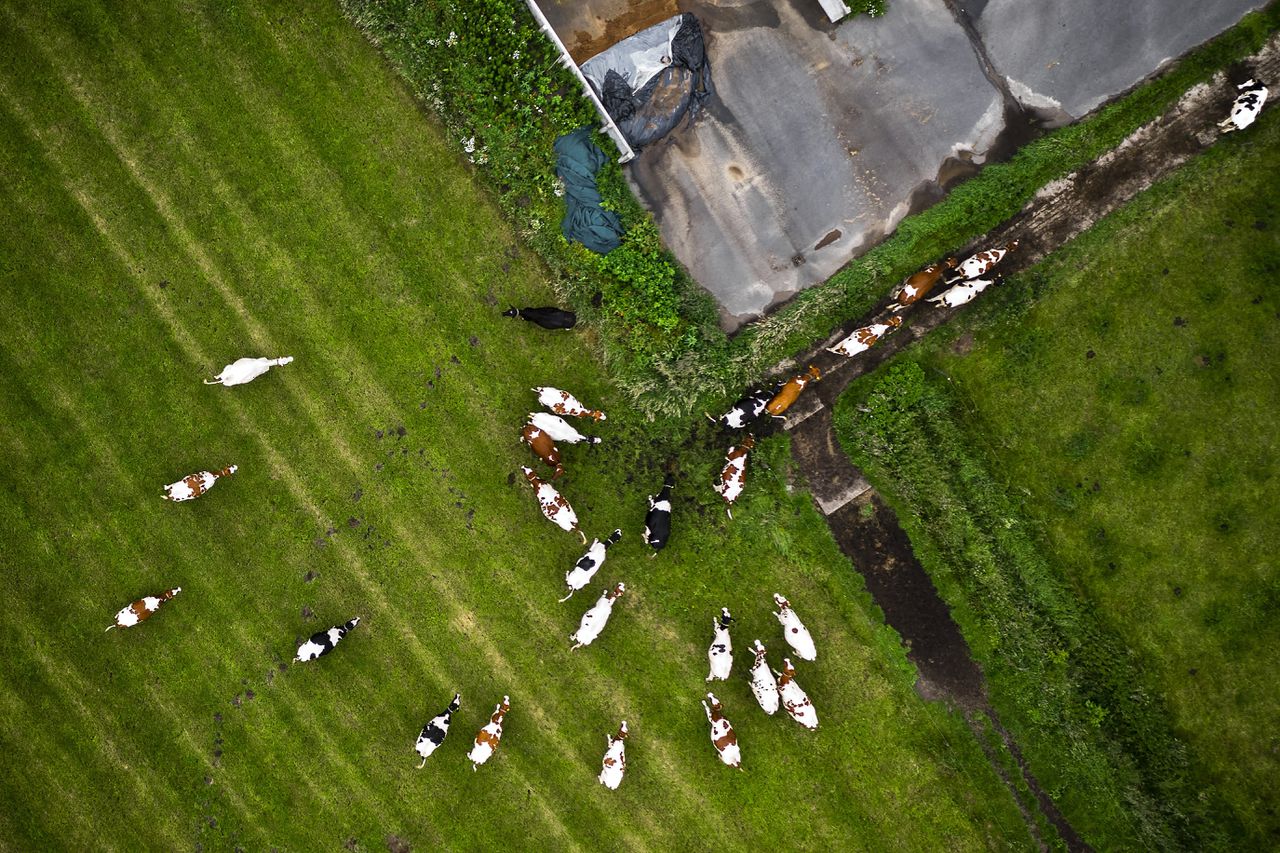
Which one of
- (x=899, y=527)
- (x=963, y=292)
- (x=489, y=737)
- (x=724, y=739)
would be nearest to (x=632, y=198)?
(x=963, y=292)

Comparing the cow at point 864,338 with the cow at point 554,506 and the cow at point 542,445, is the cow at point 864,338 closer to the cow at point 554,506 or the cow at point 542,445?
the cow at point 542,445

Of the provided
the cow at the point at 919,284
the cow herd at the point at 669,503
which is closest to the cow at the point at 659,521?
the cow herd at the point at 669,503

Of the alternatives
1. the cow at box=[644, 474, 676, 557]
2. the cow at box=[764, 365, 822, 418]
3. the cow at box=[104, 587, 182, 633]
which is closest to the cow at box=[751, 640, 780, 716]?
the cow at box=[644, 474, 676, 557]

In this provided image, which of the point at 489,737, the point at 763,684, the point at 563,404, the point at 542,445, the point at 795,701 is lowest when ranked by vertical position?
the point at 795,701

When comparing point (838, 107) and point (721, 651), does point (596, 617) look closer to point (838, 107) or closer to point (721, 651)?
point (721, 651)

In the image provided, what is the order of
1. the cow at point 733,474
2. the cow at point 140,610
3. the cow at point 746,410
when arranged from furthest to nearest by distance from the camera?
Answer: the cow at point 140,610
the cow at point 733,474
the cow at point 746,410

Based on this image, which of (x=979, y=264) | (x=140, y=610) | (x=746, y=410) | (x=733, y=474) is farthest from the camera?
(x=140, y=610)

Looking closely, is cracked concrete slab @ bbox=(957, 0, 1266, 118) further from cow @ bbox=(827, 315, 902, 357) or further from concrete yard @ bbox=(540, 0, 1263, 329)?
cow @ bbox=(827, 315, 902, 357)
